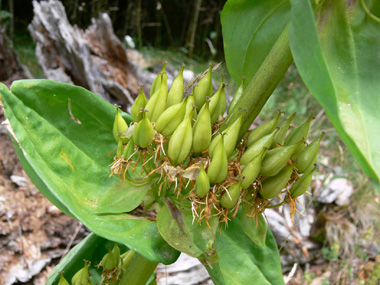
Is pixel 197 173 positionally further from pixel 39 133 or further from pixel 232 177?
pixel 39 133

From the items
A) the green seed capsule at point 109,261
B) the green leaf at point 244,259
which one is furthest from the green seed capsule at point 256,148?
the green seed capsule at point 109,261

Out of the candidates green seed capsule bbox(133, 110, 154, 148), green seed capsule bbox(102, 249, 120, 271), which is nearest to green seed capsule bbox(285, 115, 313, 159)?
green seed capsule bbox(133, 110, 154, 148)

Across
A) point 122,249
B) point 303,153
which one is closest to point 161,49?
point 122,249

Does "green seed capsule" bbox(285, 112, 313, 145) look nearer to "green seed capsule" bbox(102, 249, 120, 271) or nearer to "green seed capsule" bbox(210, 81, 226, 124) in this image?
"green seed capsule" bbox(210, 81, 226, 124)

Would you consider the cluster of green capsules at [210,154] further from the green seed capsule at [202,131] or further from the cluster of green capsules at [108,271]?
the cluster of green capsules at [108,271]

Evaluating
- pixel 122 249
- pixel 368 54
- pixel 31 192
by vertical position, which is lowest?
pixel 31 192

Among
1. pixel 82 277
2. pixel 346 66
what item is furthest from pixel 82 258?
pixel 346 66

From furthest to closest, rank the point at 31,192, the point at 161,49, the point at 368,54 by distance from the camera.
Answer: the point at 161,49 < the point at 31,192 < the point at 368,54
